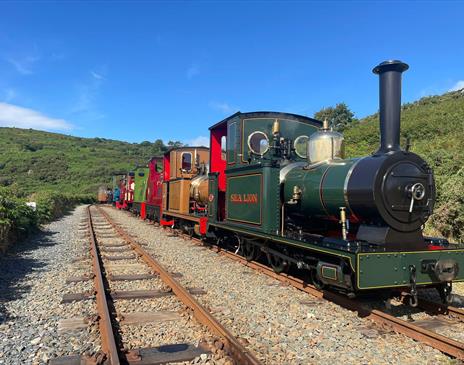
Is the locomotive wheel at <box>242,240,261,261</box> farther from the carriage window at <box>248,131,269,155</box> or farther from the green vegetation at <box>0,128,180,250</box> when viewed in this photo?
the green vegetation at <box>0,128,180,250</box>

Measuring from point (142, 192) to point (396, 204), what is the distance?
19.2 metres

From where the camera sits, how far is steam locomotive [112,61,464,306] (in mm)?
4980

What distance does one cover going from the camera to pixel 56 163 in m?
75.4

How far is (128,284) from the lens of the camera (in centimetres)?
671

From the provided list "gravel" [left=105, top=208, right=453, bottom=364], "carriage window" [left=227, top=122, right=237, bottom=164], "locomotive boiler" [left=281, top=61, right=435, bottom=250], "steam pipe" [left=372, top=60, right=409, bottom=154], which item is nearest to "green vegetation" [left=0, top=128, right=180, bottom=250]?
"carriage window" [left=227, top=122, right=237, bottom=164]

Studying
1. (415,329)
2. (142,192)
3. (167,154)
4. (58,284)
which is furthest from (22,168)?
(415,329)

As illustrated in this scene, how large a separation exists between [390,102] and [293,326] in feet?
10.2

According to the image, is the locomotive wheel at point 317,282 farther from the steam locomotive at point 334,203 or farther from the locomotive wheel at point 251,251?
the locomotive wheel at point 251,251

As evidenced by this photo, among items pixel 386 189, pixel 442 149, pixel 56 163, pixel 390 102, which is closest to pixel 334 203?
pixel 386 189

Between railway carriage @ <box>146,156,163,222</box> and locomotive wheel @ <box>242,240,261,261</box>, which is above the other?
railway carriage @ <box>146,156,163,222</box>

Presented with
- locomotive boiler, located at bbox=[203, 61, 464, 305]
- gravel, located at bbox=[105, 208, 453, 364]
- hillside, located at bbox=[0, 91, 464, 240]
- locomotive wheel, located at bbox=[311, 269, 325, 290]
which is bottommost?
gravel, located at bbox=[105, 208, 453, 364]

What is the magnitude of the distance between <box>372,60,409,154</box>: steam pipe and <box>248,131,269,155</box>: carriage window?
2.75 meters

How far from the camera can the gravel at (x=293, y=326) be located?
12.7ft

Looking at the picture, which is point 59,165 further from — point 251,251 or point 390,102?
point 390,102
